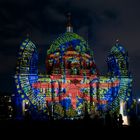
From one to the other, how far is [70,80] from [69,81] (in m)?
0.19

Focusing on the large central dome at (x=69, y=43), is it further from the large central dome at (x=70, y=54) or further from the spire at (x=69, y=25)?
the spire at (x=69, y=25)

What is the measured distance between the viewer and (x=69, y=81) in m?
41.9

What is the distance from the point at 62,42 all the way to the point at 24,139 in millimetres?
32837

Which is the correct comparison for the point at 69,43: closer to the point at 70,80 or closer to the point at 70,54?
the point at 70,54

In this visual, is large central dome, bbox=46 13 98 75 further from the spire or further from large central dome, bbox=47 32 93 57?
the spire

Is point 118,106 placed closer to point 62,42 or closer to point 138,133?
point 62,42

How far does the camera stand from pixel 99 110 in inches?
1543

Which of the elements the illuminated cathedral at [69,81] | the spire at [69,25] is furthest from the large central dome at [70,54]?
the spire at [69,25]

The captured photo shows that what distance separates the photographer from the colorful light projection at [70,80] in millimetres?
37875

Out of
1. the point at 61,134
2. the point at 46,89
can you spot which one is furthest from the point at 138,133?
the point at 46,89

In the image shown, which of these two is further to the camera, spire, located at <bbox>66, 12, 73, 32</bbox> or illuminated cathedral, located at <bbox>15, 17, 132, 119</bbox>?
spire, located at <bbox>66, 12, 73, 32</bbox>

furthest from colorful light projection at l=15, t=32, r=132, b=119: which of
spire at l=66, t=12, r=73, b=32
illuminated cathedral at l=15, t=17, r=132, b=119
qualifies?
spire at l=66, t=12, r=73, b=32

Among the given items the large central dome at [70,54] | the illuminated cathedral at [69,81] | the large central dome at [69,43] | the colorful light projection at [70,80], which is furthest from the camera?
the large central dome at [69,43]

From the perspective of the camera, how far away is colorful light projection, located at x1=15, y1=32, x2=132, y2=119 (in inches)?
1491
